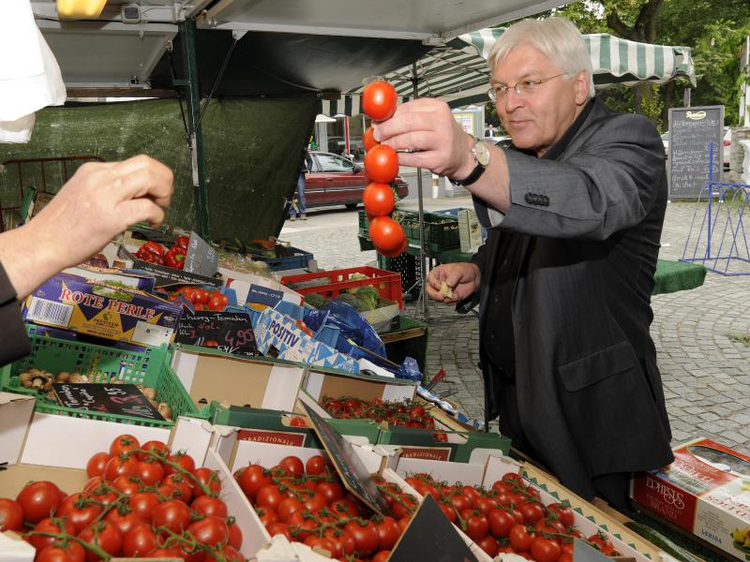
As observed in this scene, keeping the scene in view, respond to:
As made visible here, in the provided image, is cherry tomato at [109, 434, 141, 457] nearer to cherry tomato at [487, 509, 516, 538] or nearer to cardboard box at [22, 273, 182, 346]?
cardboard box at [22, 273, 182, 346]

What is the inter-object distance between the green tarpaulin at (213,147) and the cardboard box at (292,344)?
18.1ft

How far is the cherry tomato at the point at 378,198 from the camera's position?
2.02 metres

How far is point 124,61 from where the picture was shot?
7191mm

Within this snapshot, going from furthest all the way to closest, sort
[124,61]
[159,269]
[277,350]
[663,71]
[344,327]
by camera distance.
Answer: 1. [663,71]
2. [124,61]
3. [159,269]
4. [344,327]
5. [277,350]

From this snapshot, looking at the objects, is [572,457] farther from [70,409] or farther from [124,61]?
[124,61]

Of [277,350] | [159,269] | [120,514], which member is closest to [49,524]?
[120,514]

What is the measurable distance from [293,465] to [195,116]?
4481 mm

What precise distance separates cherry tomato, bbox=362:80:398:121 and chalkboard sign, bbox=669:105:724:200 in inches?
601

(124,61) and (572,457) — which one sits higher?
(124,61)

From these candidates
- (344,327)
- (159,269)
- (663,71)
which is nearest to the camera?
(344,327)

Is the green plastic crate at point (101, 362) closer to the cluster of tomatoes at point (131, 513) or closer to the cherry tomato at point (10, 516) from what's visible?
the cluster of tomatoes at point (131, 513)

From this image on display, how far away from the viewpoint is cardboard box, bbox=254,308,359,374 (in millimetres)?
3361

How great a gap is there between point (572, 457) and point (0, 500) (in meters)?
1.82

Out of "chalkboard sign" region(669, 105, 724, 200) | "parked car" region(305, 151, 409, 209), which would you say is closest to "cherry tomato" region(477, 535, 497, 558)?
"chalkboard sign" region(669, 105, 724, 200)
